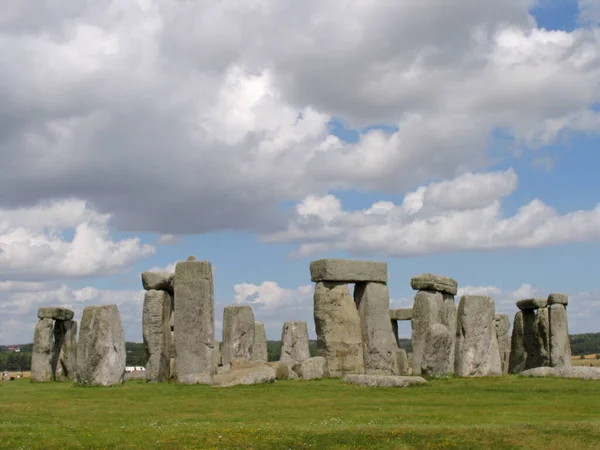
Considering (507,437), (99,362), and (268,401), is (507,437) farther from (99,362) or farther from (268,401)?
(99,362)

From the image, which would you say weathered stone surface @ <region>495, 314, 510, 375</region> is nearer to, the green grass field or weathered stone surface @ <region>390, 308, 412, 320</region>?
weathered stone surface @ <region>390, 308, 412, 320</region>

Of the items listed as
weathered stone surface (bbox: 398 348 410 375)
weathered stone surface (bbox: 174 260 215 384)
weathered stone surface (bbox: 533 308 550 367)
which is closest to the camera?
weathered stone surface (bbox: 174 260 215 384)

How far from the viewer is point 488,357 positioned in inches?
967

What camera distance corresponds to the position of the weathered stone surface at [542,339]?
3094 cm

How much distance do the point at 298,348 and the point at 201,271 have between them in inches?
539

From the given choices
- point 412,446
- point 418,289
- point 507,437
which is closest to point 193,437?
point 412,446

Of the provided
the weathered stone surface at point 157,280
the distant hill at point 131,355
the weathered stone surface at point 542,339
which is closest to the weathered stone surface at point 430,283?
the weathered stone surface at point 542,339

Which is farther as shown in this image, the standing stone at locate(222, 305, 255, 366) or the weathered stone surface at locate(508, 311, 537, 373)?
the weathered stone surface at locate(508, 311, 537, 373)

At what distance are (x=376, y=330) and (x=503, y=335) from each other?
31.4 ft

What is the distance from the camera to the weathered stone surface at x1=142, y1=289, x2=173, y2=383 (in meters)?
23.9

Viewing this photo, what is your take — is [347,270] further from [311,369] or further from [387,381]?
[387,381]

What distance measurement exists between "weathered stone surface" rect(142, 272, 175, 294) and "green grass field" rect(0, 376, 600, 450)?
10.8 feet

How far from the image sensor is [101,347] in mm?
21938

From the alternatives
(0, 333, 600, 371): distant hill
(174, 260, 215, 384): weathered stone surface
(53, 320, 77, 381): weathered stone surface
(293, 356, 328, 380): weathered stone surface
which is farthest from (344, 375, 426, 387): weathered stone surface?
(0, 333, 600, 371): distant hill
